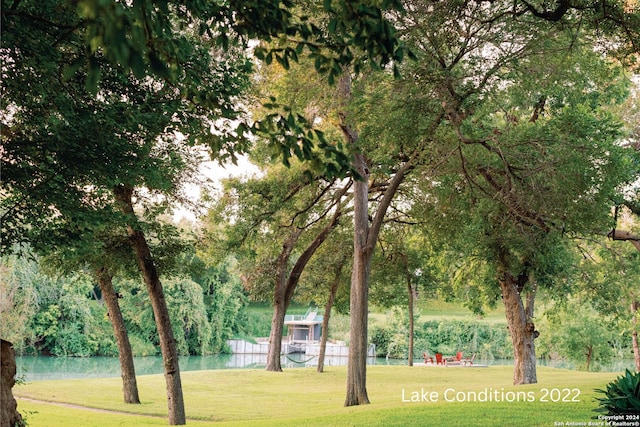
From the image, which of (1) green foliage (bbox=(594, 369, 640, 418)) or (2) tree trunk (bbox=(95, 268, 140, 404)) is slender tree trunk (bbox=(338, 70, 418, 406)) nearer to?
(2) tree trunk (bbox=(95, 268, 140, 404))

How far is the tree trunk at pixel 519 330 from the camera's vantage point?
17.8m

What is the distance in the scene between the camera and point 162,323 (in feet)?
46.1

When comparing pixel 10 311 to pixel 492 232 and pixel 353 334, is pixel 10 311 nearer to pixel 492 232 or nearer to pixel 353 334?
pixel 353 334

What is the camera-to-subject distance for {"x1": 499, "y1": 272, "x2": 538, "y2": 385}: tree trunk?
17.8 m

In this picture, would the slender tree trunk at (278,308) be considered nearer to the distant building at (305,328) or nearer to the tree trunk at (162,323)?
the tree trunk at (162,323)

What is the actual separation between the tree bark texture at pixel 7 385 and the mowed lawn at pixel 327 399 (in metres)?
1.69

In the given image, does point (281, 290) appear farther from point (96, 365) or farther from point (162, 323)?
point (96, 365)

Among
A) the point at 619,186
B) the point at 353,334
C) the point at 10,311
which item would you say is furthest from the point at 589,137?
the point at 10,311

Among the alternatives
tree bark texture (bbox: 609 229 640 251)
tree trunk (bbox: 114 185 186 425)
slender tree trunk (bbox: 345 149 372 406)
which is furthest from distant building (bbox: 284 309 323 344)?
tree bark texture (bbox: 609 229 640 251)

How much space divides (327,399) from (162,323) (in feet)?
21.1

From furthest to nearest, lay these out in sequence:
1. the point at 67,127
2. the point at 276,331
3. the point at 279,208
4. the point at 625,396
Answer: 1. the point at 276,331
2. the point at 279,208
3. the point at 67,127
4. the point at 625,396

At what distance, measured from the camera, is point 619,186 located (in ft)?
43.2

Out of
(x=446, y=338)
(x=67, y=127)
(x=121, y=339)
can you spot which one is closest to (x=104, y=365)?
(x=121, y=339)

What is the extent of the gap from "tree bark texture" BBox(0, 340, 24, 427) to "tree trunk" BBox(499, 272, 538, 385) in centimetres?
1303
